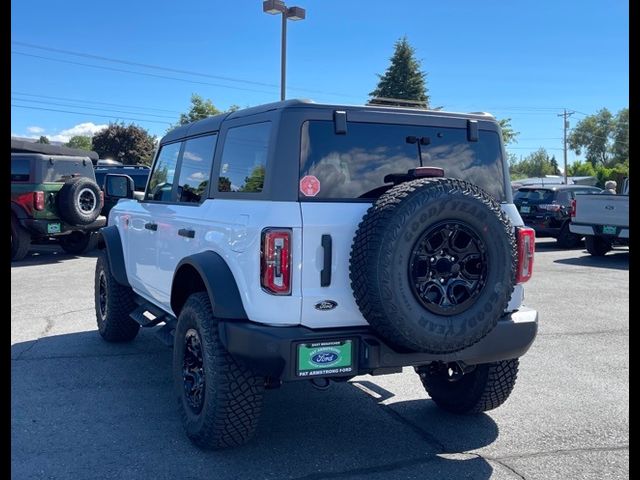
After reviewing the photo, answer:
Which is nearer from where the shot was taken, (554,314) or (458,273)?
(458,273)

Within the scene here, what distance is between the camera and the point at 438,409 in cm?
470

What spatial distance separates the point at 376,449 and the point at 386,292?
119 cm

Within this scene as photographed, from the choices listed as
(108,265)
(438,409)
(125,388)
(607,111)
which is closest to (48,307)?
(108,265)

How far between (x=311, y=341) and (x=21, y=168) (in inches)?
420

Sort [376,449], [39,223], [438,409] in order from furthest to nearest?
[39,223], [438,409], [376,449]

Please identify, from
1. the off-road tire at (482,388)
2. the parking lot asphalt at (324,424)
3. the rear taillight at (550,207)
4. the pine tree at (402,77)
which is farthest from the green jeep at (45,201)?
the pine tree at (402,77)

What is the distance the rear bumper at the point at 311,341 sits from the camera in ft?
11.1

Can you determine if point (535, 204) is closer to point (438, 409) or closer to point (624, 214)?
point (624, 214)

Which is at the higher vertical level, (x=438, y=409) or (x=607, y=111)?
(x=607, y=111)

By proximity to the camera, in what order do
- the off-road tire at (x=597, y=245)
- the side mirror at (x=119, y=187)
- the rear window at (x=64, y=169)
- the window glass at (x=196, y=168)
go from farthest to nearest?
the off-road tire at (x=597, y=245) → the rear window at (x=64, y=169) → the side mirror at (x=119, y=187) → the window glass at (x=196, y=168)

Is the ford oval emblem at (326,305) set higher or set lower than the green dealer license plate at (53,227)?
lower

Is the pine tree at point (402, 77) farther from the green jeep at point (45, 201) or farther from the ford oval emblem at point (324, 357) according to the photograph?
the ford oval emblem at point (324, 357)

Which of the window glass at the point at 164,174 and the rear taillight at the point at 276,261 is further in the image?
the window glass at the point at 164,174

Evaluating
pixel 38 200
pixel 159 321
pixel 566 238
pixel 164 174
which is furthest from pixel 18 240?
pixel 566 238
